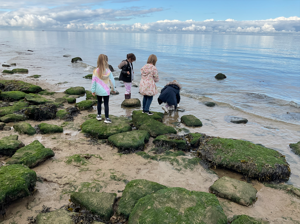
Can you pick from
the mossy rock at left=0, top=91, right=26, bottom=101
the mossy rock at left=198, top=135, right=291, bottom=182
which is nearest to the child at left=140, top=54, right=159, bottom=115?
the mossy rock at left=198, top=135, right=291, bottom=182

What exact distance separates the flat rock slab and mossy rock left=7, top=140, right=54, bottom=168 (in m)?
4.07

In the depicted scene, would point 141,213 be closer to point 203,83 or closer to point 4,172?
point 4,172

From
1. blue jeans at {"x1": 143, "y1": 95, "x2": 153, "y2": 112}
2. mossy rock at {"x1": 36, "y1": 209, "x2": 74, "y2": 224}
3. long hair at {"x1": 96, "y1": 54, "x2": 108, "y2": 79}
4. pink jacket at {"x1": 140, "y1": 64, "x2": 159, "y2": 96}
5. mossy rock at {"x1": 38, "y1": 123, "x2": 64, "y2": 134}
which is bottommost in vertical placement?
mossy rock at {"x1": 38, "y1": 123, "x2": 64, "y2": 134}

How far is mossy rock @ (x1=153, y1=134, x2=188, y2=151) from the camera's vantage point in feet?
20.1

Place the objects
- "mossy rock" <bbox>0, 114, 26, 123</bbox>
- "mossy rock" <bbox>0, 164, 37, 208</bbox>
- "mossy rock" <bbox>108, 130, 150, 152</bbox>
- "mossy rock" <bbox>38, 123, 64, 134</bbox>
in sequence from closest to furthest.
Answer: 1. "mossy rock" <bbox>0, 164, 37, 208</bbox>
2. "mossy rock" <bbox>108, 130, 150, 152</bbox>
3. "mossy rock" <bbox>38, 123, 64, 134</bbox>
4. "mossy rock" <bbox>0, 114, 26, 123</bbox>

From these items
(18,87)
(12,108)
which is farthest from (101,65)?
(18,87)

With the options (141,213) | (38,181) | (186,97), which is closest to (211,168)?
(141,213)

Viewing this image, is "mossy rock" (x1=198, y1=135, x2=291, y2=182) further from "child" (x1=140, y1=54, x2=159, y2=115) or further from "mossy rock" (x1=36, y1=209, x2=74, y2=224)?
"mossy rock" (x1=36, y1=209, x2=74, y2=224)

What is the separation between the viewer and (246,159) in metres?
5.12

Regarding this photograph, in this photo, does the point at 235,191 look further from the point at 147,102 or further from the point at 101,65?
the point at 101,65

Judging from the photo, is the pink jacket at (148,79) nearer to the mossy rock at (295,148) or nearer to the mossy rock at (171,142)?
the mossy rock at (171,142)

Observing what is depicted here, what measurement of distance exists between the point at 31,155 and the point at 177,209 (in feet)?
12.2

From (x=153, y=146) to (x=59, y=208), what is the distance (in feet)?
10.9

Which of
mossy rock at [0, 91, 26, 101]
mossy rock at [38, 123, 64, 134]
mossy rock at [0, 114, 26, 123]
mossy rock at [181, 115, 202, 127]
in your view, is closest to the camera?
mossy rock at [38, 123, 64, 134]
